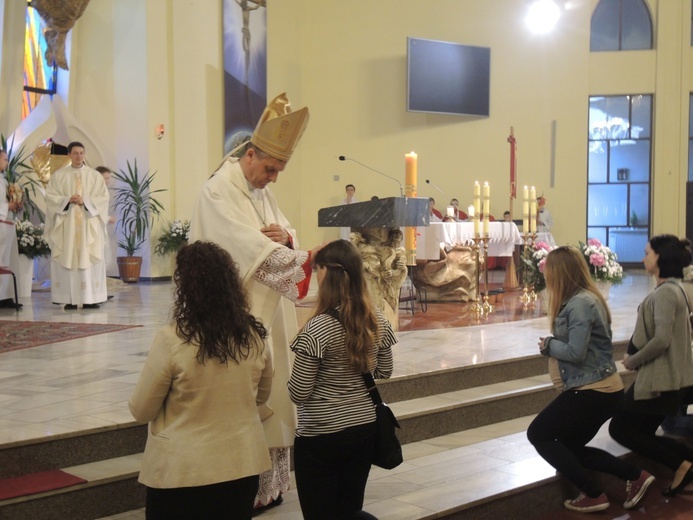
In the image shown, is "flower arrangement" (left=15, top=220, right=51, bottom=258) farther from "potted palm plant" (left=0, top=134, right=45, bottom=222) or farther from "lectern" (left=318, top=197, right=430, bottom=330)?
"lectern" (left=318, top=197, right=430, bottom=330)

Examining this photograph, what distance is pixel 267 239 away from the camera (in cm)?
329

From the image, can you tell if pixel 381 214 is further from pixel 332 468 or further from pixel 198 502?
pixel 198 502

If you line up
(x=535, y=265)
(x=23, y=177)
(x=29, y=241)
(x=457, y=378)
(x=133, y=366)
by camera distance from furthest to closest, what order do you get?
(x=23, y=177)
(x=29, y=241)
(x=535, y=265)
(x=457, y=378)
(x=133, y=366)

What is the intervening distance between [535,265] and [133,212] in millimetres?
6750

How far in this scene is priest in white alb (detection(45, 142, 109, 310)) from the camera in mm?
9031

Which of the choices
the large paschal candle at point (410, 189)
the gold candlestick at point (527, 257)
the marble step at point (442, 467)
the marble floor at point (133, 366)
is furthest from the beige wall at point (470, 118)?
the marble step at point (442, 467)

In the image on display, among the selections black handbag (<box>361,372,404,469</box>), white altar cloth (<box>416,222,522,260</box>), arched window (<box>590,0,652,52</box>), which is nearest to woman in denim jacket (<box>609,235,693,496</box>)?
black handbag (<box>361,372,404,469</box>)

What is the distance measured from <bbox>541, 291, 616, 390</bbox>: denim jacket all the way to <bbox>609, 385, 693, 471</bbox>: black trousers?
0.53 meters

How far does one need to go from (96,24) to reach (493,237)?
7250 millimetres

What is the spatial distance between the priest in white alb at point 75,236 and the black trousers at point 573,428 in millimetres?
6466

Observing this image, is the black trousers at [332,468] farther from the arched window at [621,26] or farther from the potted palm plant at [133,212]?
the arched window at [621,26]

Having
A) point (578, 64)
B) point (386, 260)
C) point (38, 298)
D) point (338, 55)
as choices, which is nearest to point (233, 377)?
point (386, 260)

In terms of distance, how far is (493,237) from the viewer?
10961 mm

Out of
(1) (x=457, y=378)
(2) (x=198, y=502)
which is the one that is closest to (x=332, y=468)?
(2) (x=198, y=502)
